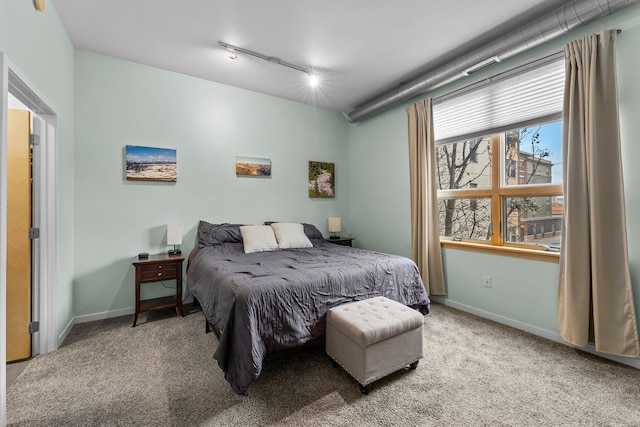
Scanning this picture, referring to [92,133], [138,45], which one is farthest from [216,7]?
[92,133]

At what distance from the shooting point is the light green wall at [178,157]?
9.75 feet

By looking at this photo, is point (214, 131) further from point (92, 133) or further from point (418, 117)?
point (418, 117)

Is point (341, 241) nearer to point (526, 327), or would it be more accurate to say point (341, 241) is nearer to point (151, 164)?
point (526, 327)

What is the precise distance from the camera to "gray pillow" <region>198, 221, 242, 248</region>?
3.34 m

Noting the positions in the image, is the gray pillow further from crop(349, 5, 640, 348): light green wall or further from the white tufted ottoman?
crop(349, 5, 640, 348): light green wall

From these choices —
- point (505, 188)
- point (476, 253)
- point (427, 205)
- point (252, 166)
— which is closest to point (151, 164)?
point (252, 166)

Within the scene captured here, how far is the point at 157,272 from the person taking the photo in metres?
2.90

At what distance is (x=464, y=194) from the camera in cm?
333

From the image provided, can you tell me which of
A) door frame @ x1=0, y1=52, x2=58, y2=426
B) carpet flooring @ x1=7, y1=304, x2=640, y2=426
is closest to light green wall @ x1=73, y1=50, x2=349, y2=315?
door frame @ x1=0, y1=52, x2=58, y2=426

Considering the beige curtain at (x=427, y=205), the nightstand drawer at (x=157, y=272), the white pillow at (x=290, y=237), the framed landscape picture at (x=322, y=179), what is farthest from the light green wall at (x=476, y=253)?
the nightstand drawer at (x=157, y=272)

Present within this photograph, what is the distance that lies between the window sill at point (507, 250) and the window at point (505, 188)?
0.46ft

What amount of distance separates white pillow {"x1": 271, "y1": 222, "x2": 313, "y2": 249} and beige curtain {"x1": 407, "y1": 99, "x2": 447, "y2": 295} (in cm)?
145

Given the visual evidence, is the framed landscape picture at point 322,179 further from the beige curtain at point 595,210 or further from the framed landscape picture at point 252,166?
the beige curtain at point 595,210

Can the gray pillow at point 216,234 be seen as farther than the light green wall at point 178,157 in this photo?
Yes
